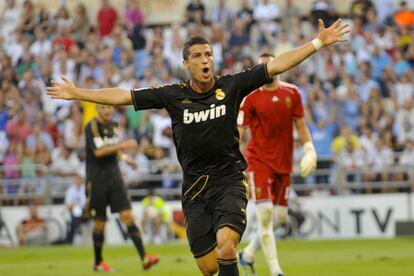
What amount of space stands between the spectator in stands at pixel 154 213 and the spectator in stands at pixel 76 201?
1.56 metres

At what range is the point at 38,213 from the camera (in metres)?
26.0

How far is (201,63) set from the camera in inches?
400

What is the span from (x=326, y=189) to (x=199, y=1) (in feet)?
25.8

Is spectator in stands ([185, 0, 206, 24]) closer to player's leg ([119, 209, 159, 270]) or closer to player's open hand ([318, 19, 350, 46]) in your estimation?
player's leg ([119, 209, 159, 270])

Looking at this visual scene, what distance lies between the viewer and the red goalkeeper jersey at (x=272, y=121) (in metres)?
13.9

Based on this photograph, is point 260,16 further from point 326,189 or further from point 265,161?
point 265,161

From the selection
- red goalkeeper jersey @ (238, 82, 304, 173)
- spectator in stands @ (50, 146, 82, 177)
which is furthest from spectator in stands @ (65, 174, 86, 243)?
red goalkeeper jersey @ (238, 82, 304, 173)

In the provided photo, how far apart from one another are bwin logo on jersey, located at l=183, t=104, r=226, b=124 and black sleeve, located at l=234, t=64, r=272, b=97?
28 cm

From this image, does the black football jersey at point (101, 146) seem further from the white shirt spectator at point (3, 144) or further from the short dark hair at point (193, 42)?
the white shirt spectator at point (3, 144)

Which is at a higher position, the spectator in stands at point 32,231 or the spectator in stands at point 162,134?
the spectator in stands at point 162,134

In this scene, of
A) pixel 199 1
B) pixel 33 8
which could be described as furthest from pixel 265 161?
pixel 33 8

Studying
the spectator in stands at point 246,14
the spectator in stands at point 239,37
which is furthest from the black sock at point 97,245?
the spectator in stands at point 246,14

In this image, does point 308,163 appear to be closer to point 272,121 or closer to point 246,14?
point 272,121

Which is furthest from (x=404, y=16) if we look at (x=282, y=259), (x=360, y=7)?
(x=282, y=259)
